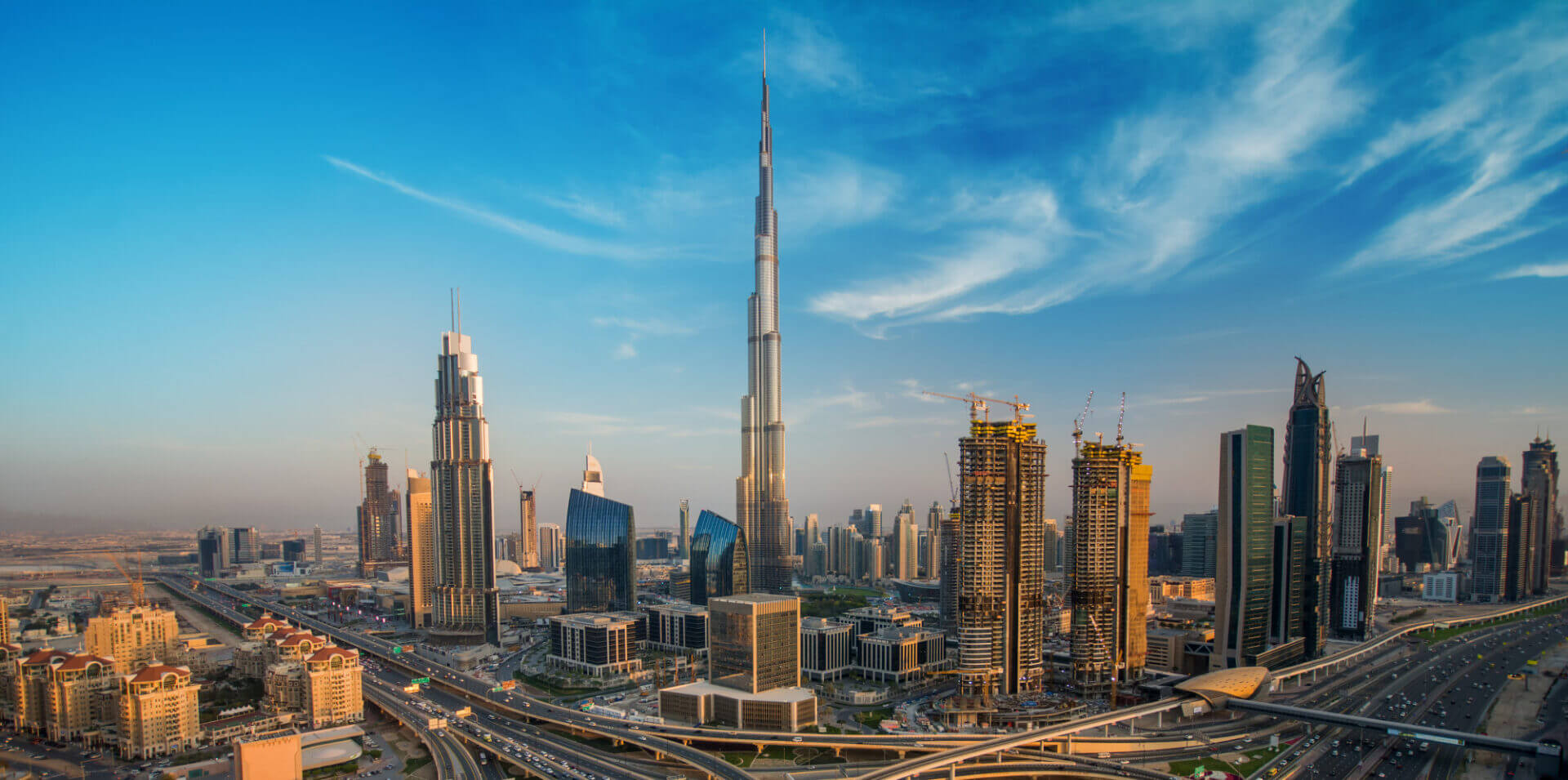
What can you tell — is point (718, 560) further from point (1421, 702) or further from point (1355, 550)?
point (1355, 550)

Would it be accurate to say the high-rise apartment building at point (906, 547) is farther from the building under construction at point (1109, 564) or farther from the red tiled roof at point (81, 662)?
the red tiled roof at point (81, 662)

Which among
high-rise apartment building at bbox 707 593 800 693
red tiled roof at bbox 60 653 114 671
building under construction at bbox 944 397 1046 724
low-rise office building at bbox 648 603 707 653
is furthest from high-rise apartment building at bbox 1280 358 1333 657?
red tiled roof at bbox 60 653 114 671

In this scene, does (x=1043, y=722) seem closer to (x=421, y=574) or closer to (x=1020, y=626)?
(x=1020, y=626)

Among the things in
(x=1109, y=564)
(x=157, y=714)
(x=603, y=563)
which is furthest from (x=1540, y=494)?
(x=157, y=714)

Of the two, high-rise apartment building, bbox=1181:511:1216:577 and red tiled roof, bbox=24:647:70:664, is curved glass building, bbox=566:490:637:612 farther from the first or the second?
high-rise apartment building, bbox=1181:511:1216:577

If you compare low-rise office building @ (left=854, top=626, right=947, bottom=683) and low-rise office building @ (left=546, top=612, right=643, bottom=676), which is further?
low-rise office building @ (left=546, top=612, right=643, bottom=676)

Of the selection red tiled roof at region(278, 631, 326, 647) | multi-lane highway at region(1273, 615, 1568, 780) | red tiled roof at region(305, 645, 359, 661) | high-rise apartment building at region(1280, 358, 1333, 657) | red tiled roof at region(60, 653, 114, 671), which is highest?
high-rise apartment building at region(1280, 358, 1333, 657)

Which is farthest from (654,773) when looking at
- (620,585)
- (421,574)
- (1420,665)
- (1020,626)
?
(1420,665)
